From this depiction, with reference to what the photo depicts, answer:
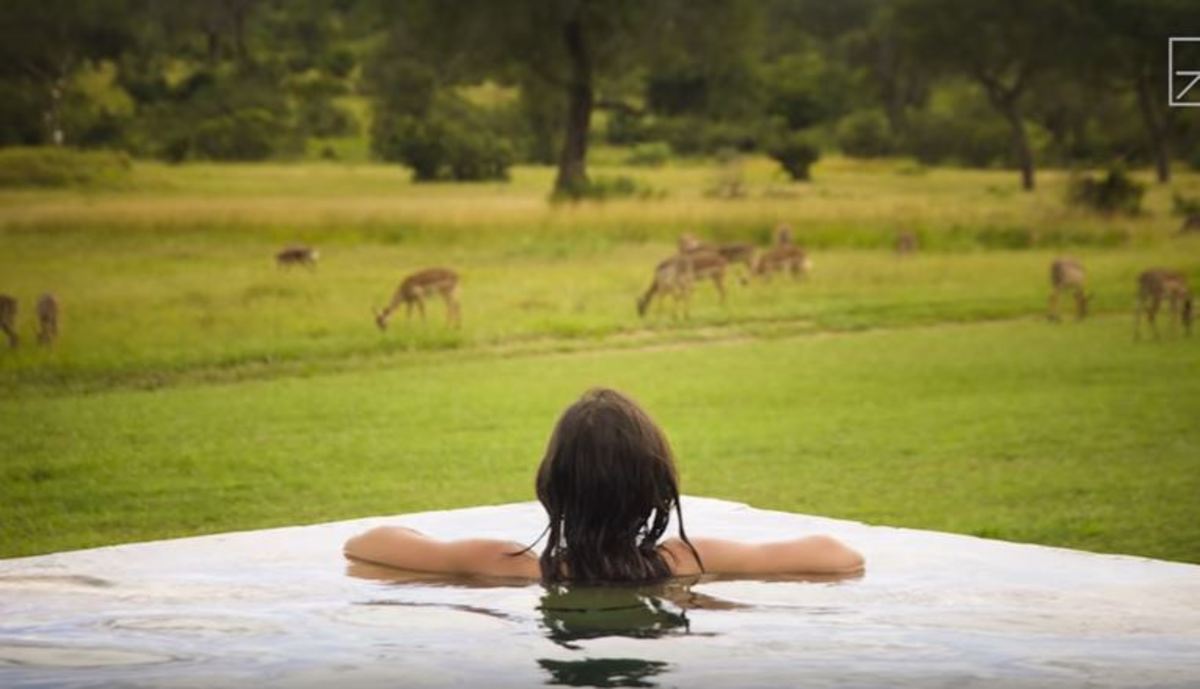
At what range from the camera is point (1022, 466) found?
8805 mm

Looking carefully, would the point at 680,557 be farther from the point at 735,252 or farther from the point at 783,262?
the point at 783,262

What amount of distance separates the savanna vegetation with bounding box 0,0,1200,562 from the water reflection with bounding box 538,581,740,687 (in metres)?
3.51

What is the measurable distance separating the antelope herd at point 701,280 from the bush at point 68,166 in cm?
123

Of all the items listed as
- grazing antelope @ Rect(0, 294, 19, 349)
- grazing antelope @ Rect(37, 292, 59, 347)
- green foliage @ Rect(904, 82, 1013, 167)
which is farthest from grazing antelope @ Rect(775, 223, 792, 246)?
grazing antelope @ Rect(0, 294, 19, 349)

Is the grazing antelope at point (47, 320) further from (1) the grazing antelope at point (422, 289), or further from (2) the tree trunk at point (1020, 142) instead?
(2) the tree trunk at point (1020, 142)

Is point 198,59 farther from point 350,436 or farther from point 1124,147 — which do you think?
point 1124,147

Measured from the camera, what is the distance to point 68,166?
14680 mm

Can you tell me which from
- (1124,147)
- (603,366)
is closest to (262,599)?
(603,366)

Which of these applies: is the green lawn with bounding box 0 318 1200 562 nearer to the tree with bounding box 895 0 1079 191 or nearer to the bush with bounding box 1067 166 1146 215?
the bush with bounding box 1067 166 1146 215

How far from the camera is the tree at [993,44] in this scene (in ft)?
59.9

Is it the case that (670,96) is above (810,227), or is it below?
above

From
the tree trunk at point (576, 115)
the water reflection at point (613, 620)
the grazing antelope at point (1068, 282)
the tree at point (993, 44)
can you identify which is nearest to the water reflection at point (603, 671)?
the water reflection at point (613, 620)

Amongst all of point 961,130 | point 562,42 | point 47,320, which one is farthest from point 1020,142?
point 47,320

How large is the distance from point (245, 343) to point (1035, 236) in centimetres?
764
